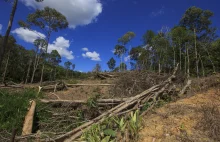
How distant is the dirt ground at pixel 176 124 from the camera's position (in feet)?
8.51

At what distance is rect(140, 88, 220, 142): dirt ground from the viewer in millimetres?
2592

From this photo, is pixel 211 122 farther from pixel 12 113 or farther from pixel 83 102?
pixel 12 113

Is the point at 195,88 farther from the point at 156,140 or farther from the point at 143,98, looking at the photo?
the point at 156,140

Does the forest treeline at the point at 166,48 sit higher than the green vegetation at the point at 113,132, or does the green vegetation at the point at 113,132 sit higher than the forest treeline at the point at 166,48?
the forest treeline at the point at 166,48

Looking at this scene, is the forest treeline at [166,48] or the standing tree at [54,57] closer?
the forest treeline at [166,48]

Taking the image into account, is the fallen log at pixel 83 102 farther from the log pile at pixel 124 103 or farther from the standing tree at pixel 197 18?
the standing tree at pixel 197 18

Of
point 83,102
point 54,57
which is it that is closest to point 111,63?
point 54,57

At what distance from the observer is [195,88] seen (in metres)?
4.92

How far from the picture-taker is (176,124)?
298 centimetres

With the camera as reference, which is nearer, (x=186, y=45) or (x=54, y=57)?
(x=186, y=45)

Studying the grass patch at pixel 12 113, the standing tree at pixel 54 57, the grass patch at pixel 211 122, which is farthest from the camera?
the standing tree at pixel 54 57

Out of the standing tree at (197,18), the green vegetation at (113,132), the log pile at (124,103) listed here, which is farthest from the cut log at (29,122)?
the standing tree at (197,18)

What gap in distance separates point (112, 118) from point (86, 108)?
1.17 metres

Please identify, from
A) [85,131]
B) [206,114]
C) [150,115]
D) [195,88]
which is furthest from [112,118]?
[195,88]
